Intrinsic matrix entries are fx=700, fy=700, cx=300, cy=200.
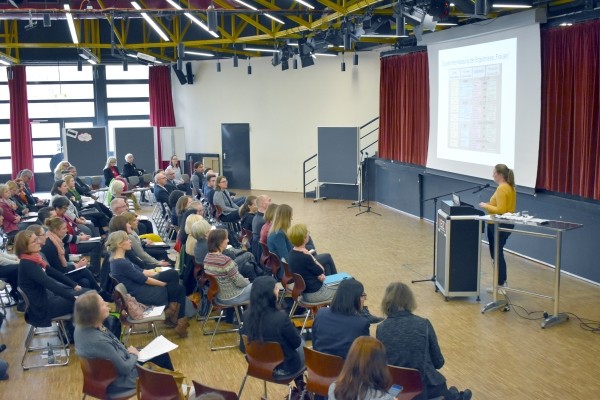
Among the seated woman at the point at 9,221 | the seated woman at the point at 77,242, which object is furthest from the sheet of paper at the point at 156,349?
the seated woman at the point at 9,221

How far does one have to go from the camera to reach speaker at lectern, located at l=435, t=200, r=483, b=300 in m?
7.97

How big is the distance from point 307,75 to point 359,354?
1478 cm

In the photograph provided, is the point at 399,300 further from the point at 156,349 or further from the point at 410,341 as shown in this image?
the point at 156,349

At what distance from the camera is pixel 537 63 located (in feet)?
31.1

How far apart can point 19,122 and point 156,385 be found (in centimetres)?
1656

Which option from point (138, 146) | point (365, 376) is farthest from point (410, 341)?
point (138, 146)

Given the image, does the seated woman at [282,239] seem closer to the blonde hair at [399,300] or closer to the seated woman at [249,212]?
the seated woman at [249,212]

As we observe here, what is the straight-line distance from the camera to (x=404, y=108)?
14.5m

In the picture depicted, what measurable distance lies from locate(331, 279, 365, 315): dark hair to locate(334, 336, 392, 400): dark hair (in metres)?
1.10

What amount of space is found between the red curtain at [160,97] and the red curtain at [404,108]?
23.6 feet

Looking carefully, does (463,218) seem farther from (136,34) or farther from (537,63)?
(136,34)

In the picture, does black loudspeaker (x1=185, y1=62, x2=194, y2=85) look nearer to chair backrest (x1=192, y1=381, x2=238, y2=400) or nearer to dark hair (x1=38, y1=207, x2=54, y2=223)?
dark hair (x1=38, y1=207, x2=54, y2=223)

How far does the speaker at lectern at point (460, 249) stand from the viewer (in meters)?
7.97

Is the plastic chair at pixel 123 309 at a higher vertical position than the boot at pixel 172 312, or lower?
higher
